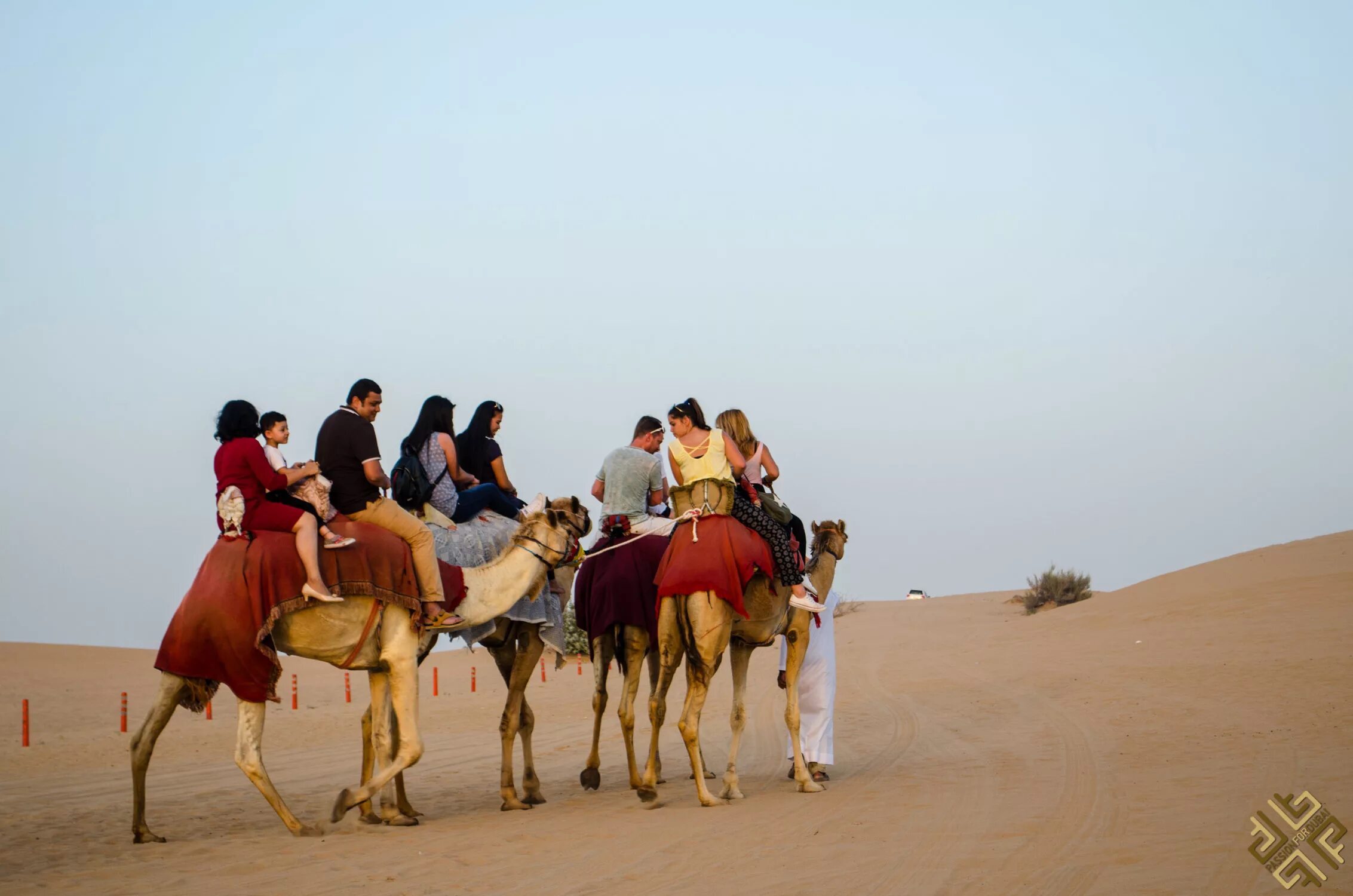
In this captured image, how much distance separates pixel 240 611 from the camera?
9055mm

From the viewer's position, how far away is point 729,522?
10.6 metres

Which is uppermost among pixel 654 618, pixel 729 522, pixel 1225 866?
pixel 729 522

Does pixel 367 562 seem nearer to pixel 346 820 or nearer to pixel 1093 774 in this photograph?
pixel 346 820

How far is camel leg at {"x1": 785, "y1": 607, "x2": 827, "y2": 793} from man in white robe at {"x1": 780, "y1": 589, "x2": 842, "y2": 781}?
1.22ft

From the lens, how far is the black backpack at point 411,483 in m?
10.8

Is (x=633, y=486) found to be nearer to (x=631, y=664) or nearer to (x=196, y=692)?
(x=631, y=664)

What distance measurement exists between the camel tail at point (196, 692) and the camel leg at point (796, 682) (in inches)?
192

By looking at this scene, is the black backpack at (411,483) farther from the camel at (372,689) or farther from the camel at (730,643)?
the camel at (730,643)

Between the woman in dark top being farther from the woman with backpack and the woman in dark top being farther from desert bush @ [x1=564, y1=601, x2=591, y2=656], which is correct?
desert bush @ [x1=564, y1=601, x2=591, y2=656]

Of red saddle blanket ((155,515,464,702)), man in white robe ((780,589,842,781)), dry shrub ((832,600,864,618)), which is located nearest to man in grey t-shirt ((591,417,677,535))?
man in white robe ((780,589,842,781))

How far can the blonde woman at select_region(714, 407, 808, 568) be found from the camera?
11.3 meters

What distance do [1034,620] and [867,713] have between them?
14.9m

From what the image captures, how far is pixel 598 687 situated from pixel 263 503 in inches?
152

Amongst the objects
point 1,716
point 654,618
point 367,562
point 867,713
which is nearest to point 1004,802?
point 654,618
